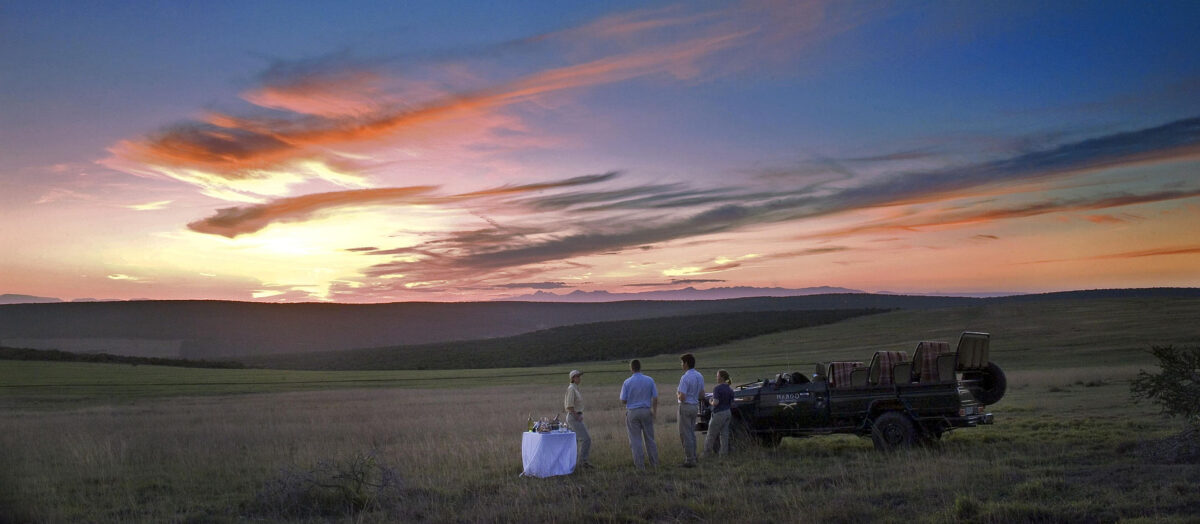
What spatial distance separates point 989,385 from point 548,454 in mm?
8820

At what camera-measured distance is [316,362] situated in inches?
5084

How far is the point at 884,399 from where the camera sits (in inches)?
595

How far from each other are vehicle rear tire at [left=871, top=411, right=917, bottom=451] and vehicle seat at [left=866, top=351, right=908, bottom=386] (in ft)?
2.21

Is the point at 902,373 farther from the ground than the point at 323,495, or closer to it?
farther from the ground

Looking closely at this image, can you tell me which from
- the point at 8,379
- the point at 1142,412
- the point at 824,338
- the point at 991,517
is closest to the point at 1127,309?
the point at 824,338

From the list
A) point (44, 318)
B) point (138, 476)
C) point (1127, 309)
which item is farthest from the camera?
point (44, 318)

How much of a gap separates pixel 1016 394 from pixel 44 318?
177822 mm

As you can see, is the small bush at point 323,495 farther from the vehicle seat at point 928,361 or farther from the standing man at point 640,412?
the vehicle seat at point 928,361

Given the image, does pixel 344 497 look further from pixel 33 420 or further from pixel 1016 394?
pixel 1016 394

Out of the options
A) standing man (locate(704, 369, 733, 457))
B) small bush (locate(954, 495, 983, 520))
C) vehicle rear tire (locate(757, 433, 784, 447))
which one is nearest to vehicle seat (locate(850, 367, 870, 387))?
vehicle rear tire (locate(757, 433, 784, 447))

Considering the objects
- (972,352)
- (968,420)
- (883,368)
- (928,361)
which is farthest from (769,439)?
(972,352)

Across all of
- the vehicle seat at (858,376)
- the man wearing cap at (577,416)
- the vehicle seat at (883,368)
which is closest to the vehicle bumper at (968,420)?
the vehicle seat at (883,368)

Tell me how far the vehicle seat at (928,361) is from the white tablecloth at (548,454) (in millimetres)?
6763

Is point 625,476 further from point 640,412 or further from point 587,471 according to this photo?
point 640,412
